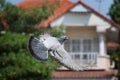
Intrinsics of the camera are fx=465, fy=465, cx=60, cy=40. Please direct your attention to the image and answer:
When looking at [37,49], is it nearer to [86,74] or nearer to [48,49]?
[48,49]

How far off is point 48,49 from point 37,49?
0.12 m

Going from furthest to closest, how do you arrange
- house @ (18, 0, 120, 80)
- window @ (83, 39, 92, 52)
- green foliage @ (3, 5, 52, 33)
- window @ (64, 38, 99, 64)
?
window @ (83, 39, 92, 52) < window @ (64, 38, 99, 64) < house @ (18, 0, 120, 80) < green foliage @ (3, 5, 52, 33)

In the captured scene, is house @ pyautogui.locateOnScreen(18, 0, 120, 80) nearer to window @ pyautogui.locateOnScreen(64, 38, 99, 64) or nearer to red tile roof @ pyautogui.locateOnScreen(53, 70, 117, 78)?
window @ pyautogui.locateOnScreen(64, 38, 99, 64)

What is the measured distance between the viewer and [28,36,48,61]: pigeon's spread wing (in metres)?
4.32

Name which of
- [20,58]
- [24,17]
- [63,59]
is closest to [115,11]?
[24,17]

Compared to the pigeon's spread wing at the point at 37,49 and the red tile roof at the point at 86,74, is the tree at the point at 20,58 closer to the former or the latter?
the red tile roof at the point at 86,74

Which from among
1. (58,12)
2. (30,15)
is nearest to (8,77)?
(30,15)

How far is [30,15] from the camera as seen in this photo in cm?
1794

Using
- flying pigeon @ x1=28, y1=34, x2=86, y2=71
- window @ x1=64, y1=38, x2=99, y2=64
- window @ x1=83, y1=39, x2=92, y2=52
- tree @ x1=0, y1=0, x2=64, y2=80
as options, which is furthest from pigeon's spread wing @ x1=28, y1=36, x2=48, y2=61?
window @ x1=83, y1=39, x2=92, y2=52

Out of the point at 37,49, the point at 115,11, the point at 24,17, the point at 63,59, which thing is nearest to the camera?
the point at 37,49

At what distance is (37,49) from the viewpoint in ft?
14.2

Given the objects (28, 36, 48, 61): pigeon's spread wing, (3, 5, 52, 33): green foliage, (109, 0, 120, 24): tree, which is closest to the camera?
(28, 36, 48, 61): pigeon's spread wing

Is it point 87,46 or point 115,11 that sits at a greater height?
point 115,11

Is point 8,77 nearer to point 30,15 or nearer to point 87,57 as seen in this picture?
point 30,15
